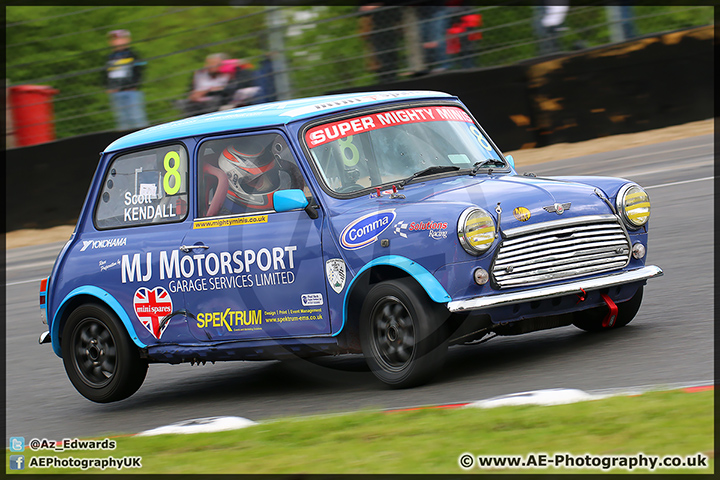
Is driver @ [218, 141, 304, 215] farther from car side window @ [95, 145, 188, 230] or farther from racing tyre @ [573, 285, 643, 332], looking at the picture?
racing tyre @ [573, 285, 643, 332]

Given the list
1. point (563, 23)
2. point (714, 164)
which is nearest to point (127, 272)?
point (714, 164)

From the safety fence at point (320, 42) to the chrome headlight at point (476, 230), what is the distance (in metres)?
9.86

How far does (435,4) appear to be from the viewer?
15.2 m

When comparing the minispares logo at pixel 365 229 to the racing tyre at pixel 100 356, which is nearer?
the minispares logo at pixel 365 229

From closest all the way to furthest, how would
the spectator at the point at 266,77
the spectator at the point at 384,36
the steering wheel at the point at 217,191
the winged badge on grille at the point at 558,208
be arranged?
the winged badge on grille at the point at 558,208, the steering wheel at the point at 217,191, the spectator at the point at 384,36, the spectator at the point at 266,77

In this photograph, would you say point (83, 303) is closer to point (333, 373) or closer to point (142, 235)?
point (142, 235)

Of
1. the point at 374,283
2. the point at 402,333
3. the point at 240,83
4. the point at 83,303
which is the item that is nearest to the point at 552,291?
the point at 402,333

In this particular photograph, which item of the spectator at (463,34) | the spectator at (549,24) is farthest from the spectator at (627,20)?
the spectator at (463,34)

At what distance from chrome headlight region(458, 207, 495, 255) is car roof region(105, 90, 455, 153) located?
57.5 inches

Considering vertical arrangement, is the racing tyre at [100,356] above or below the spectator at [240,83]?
below

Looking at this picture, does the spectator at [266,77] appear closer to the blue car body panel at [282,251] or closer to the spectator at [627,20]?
the spectator at [627,20]

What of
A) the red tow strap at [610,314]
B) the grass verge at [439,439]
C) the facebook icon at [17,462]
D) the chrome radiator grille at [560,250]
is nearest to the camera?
the grass verge at [439,439]

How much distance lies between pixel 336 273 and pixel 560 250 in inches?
50.9

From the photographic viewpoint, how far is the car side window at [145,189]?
23.6 ft
